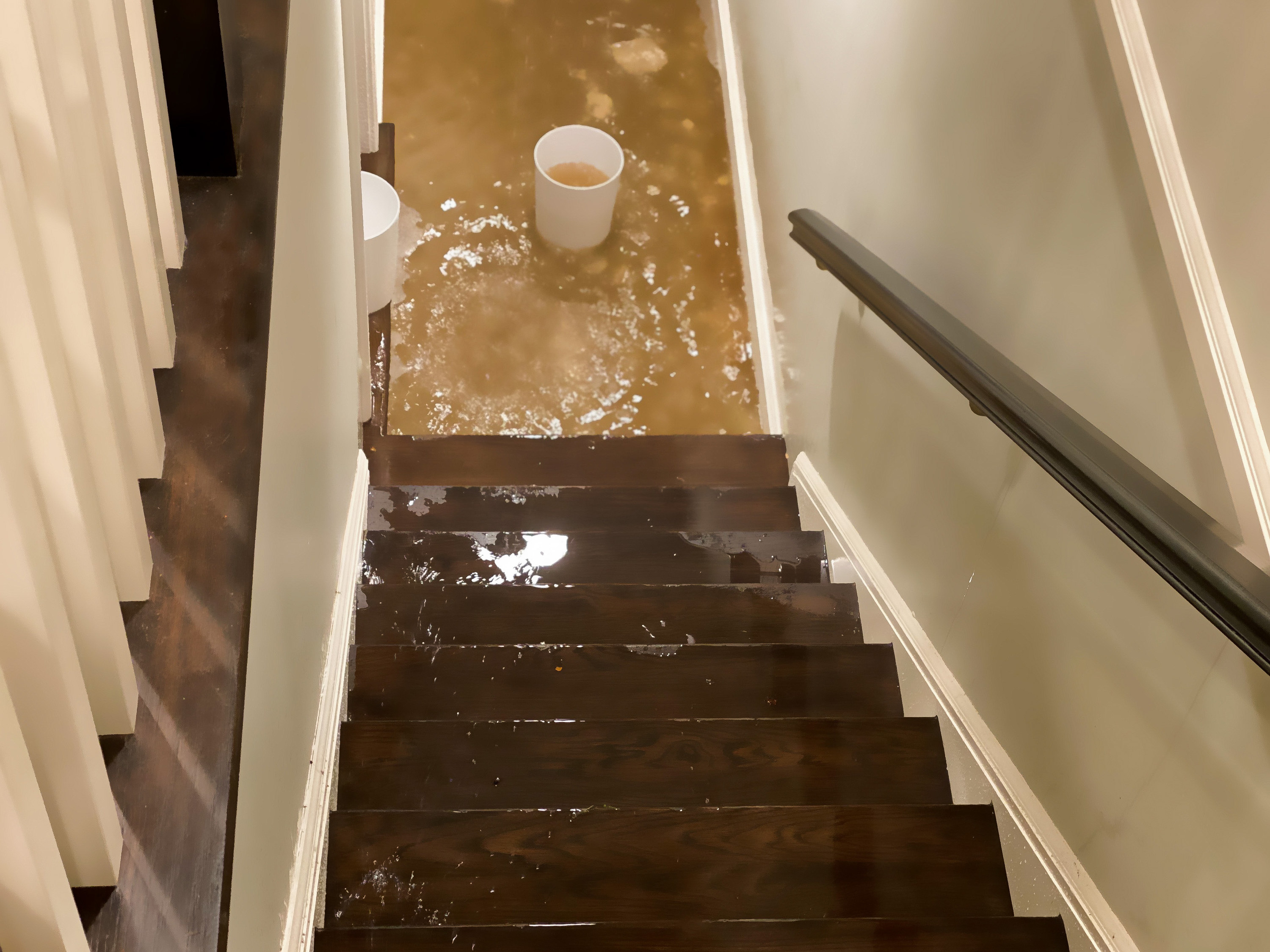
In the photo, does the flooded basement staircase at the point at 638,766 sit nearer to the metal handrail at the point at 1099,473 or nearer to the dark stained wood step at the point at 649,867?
the dark stained wood step at the point at 649,867

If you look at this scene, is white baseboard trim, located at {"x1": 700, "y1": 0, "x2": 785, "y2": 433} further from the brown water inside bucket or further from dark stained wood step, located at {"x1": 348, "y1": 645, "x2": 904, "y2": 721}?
dark stained wood step, located at {"x1": 348, "y1": 645, "x2": 904, "y2": 721}

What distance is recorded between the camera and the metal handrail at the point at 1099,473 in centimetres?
118

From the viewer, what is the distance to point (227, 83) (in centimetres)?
127

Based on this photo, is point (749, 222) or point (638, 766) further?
point (749, 222)

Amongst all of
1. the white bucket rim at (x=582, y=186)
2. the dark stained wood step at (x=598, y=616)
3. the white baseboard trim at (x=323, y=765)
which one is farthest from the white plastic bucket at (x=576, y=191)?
the dark stained wood step at (x=598, y=616)

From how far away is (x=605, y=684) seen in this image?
227cm

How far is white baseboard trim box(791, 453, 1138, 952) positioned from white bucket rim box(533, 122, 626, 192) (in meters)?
1.68

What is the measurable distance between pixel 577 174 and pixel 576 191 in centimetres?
38

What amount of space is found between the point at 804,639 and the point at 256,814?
144 centimetres

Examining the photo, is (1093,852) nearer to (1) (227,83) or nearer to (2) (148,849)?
(2) (148,849)

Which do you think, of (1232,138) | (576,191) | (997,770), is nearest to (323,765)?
(997,770)

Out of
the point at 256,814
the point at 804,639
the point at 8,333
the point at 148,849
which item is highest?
the point at 8,333

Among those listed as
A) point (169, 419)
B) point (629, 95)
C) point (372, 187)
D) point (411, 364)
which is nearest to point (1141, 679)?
point (169, 419)

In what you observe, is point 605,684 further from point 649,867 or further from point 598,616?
point 649,867
